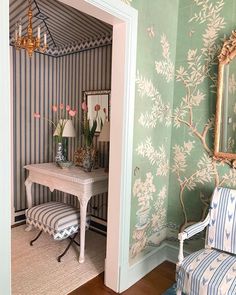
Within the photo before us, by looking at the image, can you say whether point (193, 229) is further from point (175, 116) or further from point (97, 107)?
point (97, 107)

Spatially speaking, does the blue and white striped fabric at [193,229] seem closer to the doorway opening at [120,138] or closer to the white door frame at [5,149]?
the doorway opening at [120,138]

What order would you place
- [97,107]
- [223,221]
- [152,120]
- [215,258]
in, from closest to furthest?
[215,258], [223,221], [152,120], [97,107]

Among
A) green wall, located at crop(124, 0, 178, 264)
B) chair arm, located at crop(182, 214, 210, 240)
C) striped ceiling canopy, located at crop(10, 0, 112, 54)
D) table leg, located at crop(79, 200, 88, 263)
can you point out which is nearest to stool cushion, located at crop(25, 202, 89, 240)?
table leg, located at crop(79, 200, 88, 263)

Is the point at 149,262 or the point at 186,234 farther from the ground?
the point at 186,234

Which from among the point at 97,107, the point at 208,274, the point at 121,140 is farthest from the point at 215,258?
the point at 97,107

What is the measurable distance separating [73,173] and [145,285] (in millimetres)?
1274

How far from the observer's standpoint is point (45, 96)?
12.0ft

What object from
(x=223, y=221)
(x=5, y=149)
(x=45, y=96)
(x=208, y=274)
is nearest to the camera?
(x=5, y=149)

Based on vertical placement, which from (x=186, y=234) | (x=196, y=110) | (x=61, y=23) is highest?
(x=61, y=23)

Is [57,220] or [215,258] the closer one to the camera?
[215,258]

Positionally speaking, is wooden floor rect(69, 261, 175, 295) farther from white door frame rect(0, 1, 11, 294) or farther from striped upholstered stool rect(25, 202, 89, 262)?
white door frame rect(0, 1, 11, 294)

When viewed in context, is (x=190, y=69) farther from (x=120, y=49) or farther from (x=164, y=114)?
(x=120, y=49)

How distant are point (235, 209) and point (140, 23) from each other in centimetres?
163

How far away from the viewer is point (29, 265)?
2.47 m
